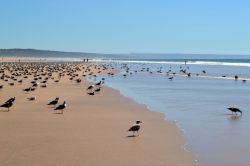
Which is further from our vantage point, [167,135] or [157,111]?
[157,111]

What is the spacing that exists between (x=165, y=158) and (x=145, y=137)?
10.1 feet

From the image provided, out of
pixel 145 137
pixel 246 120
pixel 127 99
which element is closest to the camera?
pixel 145 137

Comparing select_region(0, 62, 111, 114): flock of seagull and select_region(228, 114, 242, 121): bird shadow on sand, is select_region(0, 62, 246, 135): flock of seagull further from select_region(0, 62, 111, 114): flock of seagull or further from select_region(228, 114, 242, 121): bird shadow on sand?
select_region(228, 114, 242, 121): bird shadow on sand

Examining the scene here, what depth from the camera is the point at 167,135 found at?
52.7 ft

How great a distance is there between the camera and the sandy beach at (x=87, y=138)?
12.3 meters

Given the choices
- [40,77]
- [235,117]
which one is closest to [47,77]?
[40,77]

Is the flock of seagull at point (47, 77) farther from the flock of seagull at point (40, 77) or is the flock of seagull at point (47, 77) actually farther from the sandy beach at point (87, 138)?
the sandy beach at point (87, 138)

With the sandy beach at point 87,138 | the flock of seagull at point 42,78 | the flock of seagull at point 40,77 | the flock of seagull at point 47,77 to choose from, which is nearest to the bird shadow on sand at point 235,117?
the flock of seagull at point 47,77

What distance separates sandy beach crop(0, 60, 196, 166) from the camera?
485 inches

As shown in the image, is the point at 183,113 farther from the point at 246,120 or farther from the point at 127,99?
the point at 127,99

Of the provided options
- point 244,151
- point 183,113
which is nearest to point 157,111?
point 183,113

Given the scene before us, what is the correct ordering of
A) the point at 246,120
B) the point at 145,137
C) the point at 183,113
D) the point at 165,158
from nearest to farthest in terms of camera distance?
the point at 165,158 < the point at 145,137 < the point at 246,120 < the point at 183,113

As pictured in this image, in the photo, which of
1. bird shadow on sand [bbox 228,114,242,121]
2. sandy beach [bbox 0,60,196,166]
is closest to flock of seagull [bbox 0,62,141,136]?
sandy beach [bbox 0,60,196,166]

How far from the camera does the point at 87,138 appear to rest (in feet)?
49.6
